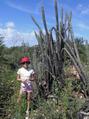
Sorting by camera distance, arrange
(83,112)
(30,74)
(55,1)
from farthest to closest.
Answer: (55,1), (30,74), (83,112)

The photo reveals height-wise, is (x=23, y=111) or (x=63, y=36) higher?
(x=63, y=36)

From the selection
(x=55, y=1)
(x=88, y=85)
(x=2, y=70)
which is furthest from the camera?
(x=2, y=70)

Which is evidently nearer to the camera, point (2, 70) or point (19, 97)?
point (19, 97)

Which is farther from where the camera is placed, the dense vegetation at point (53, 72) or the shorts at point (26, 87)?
the shorts at point (26, 87)

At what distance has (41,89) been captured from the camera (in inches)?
418

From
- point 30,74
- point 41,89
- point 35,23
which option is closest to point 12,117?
point 30,74

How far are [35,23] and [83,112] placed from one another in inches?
163

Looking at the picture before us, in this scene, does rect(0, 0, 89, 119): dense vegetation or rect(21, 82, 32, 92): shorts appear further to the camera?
rect(21, 82, 32, 92): shorts

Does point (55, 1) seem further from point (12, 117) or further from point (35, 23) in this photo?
point (12, 117)

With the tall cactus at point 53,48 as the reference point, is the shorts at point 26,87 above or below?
below

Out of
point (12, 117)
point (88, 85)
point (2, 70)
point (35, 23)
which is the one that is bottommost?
point (12, 117)

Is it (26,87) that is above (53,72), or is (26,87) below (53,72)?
below

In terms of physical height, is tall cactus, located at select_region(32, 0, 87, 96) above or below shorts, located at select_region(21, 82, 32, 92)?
above

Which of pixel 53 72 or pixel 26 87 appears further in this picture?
pixel 53 72
